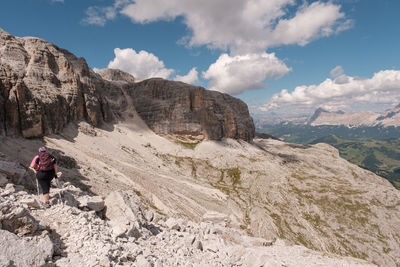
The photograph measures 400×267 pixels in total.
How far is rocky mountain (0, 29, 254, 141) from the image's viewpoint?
2261 inches

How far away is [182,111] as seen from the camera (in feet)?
393

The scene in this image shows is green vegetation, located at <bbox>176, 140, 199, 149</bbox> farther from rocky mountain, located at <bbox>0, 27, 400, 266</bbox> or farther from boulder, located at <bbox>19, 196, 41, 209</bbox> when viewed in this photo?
boulder, located at <bbox>19, 196, 41, 209</bbox>

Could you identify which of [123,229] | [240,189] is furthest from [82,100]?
[123,229]

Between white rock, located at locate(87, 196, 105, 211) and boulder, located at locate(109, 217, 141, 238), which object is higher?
white rock, located at locate(87, 196, 105, 211)

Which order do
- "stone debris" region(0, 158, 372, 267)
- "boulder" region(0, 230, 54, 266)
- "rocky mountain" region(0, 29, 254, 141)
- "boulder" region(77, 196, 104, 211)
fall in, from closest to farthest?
"boulder" region(0, 230, 54, 266) → "stone debris" region(0, 158, 372, 267) → "boulder" region(77, 196, 104, 211) → "rocky mountain" region(0, 29, 254, 141)

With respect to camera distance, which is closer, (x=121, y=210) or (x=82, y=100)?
(x=121, y=210)

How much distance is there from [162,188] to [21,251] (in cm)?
4457

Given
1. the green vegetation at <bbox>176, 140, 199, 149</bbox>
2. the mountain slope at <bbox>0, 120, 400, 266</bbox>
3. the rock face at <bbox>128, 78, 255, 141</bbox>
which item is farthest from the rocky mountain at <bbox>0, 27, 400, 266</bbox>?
the green vegetation at <bbox>176, 140, 199, 149</bbox>

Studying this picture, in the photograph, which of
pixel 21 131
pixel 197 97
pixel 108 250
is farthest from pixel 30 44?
pixel 108 250

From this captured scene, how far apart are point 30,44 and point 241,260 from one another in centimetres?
9635

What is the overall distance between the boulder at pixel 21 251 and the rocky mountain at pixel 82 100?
5659cm

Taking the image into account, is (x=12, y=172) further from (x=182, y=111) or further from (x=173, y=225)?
(x=182, y=111)

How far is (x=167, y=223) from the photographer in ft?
71.6

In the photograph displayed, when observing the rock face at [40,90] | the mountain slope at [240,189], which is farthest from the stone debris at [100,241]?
the rock face at [40,90]
